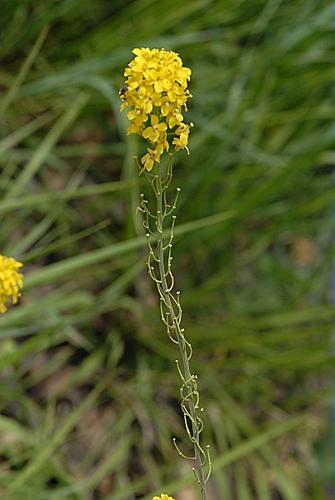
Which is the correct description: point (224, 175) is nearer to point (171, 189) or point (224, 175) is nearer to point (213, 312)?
point (171, 189)

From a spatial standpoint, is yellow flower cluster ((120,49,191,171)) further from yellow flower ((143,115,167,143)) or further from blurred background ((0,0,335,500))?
blurred background ((0,0,335,500))

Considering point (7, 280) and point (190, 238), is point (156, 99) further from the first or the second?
point (190, 238)

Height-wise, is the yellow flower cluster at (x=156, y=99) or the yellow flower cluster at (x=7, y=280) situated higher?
the yellow flower cluster at (x=156, y=99)

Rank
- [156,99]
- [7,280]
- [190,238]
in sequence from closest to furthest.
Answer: [156,99] < [7,280] < [190,238]

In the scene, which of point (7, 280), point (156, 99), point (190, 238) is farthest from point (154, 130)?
point (190, 238)

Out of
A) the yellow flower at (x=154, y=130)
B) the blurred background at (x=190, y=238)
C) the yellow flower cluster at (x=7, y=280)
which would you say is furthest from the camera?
the blurred background at (x=190, y=238)

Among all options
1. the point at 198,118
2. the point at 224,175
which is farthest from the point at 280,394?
the point at 198,118

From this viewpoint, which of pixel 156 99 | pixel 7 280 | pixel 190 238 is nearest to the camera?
pixel 156 99

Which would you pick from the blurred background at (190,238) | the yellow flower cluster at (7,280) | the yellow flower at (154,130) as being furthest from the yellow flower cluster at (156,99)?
the blurred background at (190,238)

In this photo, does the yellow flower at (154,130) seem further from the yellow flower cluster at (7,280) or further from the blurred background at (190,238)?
the blurred background at (190,238)

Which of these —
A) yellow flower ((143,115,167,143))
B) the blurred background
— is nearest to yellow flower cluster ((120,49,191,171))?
yellow flower ((143,115,167,143))
